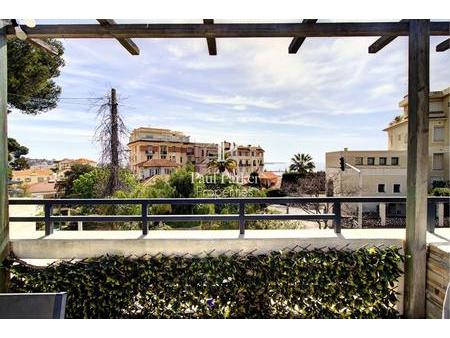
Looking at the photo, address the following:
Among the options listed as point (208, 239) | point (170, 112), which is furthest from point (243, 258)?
point (170, 112)

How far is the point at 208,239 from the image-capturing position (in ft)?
9.36

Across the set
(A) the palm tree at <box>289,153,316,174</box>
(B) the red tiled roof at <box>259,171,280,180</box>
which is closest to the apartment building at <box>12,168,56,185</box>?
(B) the red tiled roof at <box>259,171,280,180</box>

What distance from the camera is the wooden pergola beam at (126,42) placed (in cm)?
252

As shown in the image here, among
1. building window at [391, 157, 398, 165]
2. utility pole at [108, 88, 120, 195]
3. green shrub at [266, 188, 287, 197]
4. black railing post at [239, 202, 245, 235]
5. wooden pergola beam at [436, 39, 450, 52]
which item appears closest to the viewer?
wooden pergola beam at [436, 39, 450, 52]

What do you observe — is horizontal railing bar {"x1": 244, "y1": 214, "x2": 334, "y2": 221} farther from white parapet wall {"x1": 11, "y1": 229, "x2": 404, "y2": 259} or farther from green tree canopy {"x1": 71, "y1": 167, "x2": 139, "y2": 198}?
green tree canopy {"x1": 71, "y1": 167, "x2": 139, "y2": 198}

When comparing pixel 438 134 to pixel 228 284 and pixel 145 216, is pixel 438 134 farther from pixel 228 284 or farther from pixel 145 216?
pixel 145 216

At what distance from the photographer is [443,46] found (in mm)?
2725

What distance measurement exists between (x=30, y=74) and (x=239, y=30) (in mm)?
5083

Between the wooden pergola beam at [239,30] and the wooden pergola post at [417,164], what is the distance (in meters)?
0.18

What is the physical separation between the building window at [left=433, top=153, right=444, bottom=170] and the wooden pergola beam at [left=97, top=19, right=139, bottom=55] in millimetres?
15436

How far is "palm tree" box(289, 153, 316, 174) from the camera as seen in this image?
2561cm
